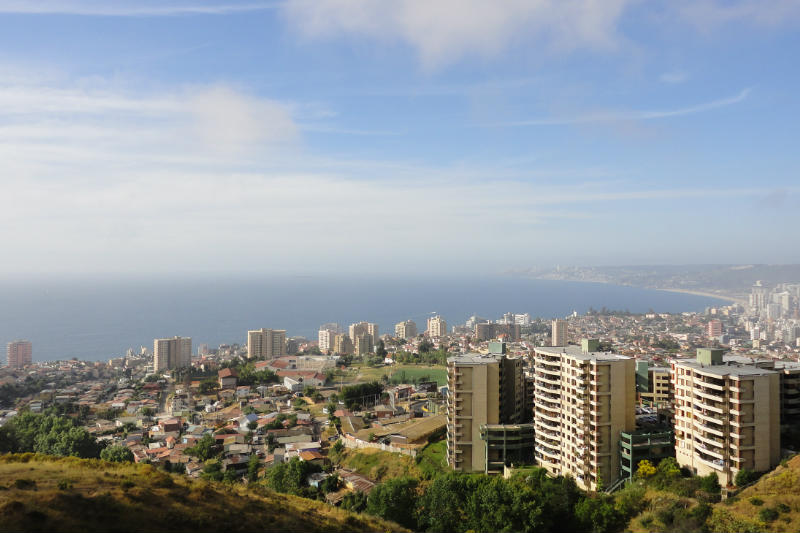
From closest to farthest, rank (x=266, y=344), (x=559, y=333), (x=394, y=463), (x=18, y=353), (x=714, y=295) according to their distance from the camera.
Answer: (x=394, y=463) < (x=266, y=344) < (x=18, y=353) < (x=559, y=333) < (x=714, y=295)

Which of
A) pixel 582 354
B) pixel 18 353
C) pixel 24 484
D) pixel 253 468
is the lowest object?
pixel 18 353

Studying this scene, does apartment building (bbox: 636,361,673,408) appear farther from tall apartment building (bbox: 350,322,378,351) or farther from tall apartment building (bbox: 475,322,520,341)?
tall apartment building (bbox: 350,322,378,351)

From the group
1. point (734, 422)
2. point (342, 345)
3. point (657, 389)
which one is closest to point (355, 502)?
point (734, 422)

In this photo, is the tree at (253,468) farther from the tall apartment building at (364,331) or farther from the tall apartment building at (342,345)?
the tall apartment building at (364,331)

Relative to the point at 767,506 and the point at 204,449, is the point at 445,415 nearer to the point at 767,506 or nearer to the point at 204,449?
the point at 204,449

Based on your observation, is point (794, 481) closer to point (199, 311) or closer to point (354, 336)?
point (354, 336)

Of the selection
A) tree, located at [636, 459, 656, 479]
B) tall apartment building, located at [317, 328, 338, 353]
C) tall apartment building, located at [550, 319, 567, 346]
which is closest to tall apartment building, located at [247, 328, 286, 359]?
tall apartment building, located at [317, 328, 338, 353]

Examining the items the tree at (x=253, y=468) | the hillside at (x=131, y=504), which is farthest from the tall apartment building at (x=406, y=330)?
the hillside at (x=131, y=504)
